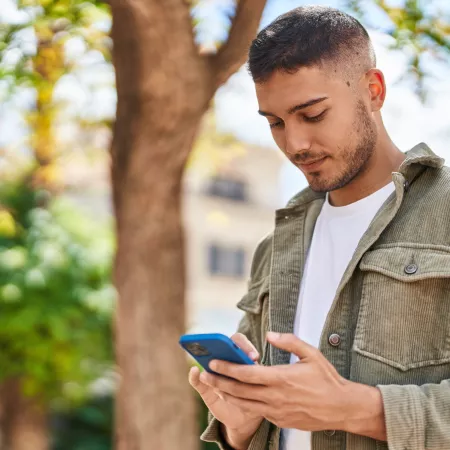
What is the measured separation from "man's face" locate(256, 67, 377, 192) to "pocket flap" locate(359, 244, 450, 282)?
0.80 ft

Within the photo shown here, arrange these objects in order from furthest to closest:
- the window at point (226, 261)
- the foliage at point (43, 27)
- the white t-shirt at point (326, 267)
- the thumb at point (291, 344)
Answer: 1. the window at point (226, 261)
2. the foliage at point (43, 27)
3. the white t-shirt at point (326, 267)
4. the thumb at point (291, 344)

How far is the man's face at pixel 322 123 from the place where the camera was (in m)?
2.22

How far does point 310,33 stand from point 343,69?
140 mm

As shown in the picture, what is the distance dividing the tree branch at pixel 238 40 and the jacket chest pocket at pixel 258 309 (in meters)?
2.86

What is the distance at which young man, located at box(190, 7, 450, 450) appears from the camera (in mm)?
1876

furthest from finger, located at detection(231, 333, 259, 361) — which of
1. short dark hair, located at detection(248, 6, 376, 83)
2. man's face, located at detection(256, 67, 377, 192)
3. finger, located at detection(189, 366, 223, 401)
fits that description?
short dark hair, located at detection(248, 6, 376, 83)

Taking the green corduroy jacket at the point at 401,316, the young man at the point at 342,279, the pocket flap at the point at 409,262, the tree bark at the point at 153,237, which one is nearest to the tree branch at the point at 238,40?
the tree bark at the point at 153,237

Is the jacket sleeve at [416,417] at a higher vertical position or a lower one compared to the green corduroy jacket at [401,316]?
lower

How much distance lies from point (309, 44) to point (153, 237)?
4.15 meters

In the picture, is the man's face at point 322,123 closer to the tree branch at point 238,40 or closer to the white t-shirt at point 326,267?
the white t-shirt at point 326,267

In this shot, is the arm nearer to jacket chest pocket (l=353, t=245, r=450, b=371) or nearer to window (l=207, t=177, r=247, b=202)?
jacket chest pocket (l=353, t=245, r=450, b=371)

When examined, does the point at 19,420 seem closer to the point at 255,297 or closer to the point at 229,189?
the point at 255,297

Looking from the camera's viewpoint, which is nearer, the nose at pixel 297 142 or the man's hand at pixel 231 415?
the man's hand at pixel 231 415

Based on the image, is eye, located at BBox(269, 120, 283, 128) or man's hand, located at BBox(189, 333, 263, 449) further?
eye, located at BBox(269, 120, 283, 128)
